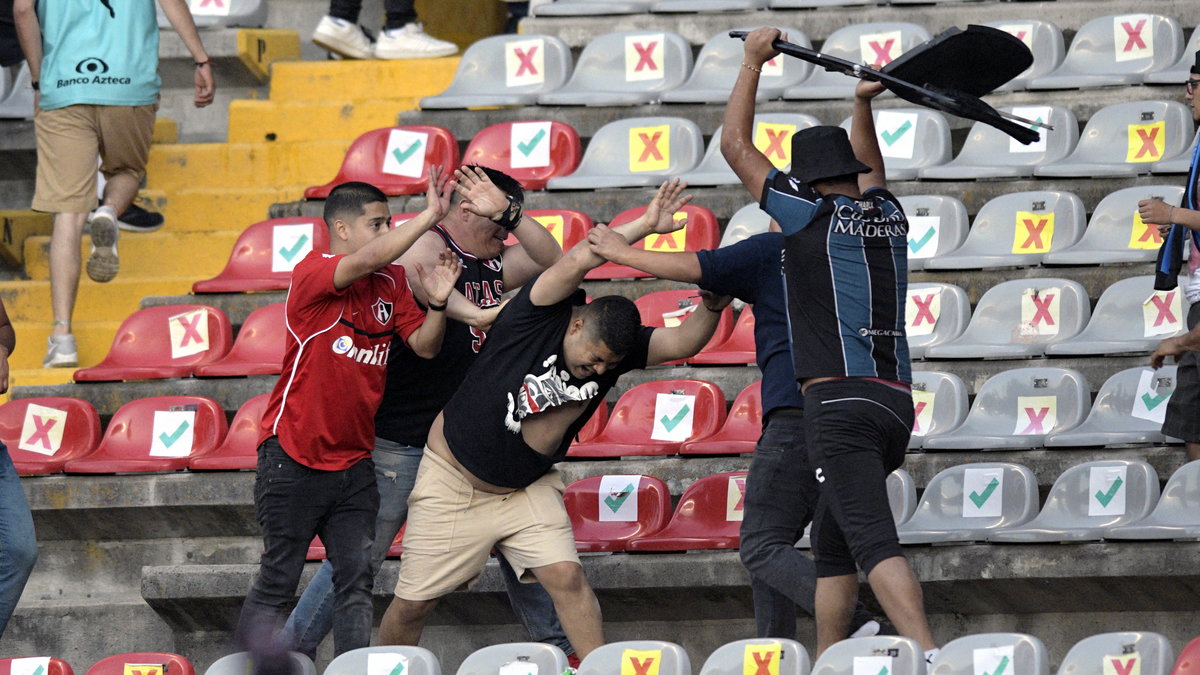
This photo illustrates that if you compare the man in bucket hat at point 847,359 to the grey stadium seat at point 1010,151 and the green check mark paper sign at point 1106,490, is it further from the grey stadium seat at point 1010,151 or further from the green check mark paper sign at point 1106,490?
the grey stadium seat at point 1010,151

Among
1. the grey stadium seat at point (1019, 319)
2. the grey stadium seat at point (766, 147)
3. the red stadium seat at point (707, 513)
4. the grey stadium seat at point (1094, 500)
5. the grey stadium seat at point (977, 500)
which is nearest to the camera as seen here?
the grey stadium seat at point (1094, 500)

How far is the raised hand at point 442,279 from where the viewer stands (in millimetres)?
5086

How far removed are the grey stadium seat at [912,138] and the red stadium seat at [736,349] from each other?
1.19 m

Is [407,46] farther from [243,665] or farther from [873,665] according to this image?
[873,665]

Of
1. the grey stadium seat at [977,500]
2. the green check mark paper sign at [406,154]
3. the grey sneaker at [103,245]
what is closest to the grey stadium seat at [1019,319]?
the grey stadium seat at [977,500]

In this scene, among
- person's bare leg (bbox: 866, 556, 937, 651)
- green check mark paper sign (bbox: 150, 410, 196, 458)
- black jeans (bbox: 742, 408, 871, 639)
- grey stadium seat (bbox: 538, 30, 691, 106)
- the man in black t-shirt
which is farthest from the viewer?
grey stadium seat (bbox: 538, 30, 691, 106)

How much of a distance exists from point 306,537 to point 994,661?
1957 mm

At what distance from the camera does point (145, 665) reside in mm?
5266

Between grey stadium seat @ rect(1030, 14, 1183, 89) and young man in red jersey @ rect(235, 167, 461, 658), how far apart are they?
394 cm

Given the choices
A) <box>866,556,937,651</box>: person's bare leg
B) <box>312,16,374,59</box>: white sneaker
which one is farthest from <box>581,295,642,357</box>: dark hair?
<box>312,16,374,59</box>: white sneaker

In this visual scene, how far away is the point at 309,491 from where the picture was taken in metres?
5.04

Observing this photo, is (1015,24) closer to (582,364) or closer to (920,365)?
(920,365)

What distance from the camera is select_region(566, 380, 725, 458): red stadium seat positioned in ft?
21.0

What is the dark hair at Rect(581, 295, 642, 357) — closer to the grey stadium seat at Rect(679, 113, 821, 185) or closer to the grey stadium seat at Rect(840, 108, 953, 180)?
the grey stadium seat at Rect(679, 113, 821, 185)
